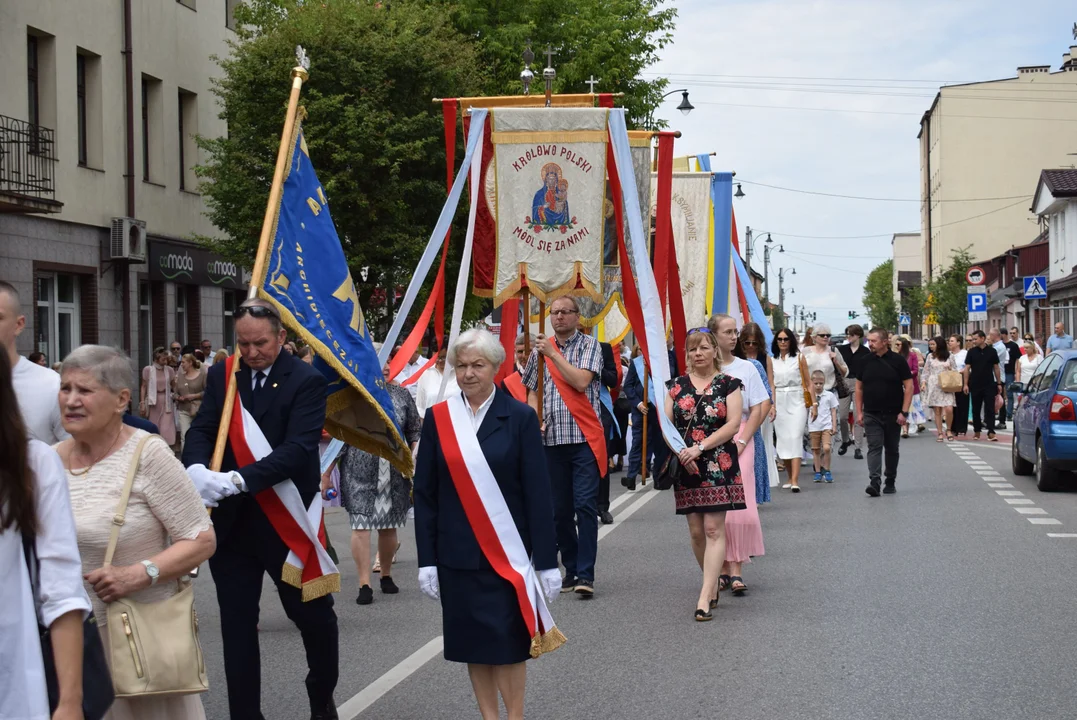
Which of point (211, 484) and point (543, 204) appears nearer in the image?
point (211, 484)

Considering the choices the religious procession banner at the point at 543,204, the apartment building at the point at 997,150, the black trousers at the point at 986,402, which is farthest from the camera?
the apartment building at the point at 997,150

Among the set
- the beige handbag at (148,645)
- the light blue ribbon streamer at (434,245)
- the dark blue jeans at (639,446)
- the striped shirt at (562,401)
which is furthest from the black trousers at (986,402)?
the beige handbag at (148,645)

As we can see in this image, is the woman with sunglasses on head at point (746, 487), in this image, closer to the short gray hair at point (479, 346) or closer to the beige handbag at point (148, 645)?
the short gray hair at point (479, 346)

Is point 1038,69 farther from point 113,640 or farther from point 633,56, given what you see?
point 113,640

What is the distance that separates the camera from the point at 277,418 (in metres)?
5.86

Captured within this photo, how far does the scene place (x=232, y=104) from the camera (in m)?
27.1

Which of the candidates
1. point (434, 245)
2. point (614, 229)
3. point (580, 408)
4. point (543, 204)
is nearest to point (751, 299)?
point (614, 229)

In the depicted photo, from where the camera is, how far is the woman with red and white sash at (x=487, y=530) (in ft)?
17.9

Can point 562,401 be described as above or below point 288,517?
above

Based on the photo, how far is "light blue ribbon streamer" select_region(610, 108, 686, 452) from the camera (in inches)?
348

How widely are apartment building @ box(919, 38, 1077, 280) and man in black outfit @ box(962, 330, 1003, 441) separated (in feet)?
199

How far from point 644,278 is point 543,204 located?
182 centimetres

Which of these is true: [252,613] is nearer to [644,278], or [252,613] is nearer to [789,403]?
[644,278]

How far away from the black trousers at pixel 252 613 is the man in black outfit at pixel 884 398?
10884 millimetres
